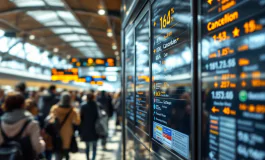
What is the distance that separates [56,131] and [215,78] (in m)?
4.69

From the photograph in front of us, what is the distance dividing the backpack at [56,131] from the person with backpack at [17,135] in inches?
69.3

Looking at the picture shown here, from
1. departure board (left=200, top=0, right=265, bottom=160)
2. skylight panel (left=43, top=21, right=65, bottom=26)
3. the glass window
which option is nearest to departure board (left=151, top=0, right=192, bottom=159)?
departure board (left=200, top=0, right=265, bottom=160)

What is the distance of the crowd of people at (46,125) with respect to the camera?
12.2 feet

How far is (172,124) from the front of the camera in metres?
2.31

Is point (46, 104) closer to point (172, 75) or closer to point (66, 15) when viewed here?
point (172, 75)

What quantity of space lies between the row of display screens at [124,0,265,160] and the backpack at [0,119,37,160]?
176 centimetres

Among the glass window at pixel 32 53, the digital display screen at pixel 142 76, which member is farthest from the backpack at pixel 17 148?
the glass window at pixel 32 53

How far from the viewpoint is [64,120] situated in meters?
5.82

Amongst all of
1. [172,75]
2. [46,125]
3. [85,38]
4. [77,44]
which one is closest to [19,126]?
[46,125]

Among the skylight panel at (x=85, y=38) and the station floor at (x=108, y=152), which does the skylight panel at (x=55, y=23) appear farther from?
the station floor at (x=108, y=152)

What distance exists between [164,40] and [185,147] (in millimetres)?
946

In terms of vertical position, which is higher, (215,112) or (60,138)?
(215,112)

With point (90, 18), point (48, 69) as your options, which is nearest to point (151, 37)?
point (90, 18)

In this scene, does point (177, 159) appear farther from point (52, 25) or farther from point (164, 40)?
point (52, 25)
